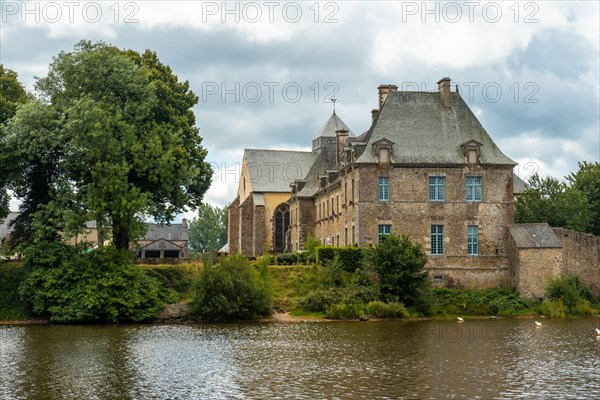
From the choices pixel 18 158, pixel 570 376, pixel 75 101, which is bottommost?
pixel 570 376

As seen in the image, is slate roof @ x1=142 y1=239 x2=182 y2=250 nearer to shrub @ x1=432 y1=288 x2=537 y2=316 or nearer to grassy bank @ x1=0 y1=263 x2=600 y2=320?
grassy bank @ x1=0 y1=263 x2=600 y2=320

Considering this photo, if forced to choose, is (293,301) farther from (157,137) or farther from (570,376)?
(570,376)

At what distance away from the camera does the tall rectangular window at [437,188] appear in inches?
1996

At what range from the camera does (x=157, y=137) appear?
44094 mm

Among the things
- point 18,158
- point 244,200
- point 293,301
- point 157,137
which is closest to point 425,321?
point 293,301

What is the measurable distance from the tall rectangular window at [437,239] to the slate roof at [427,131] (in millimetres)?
4125

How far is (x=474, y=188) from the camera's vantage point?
50969 mm

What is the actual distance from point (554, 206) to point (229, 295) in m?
25.0

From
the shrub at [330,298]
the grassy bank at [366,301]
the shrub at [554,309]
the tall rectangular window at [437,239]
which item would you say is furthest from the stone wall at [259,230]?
the shrub at [554,309]

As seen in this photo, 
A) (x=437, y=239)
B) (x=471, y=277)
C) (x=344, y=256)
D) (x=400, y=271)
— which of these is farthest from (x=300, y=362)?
(x=471, y=277)

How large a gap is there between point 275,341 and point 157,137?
1649 cm

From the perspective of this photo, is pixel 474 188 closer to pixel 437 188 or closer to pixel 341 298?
pixel 437 188

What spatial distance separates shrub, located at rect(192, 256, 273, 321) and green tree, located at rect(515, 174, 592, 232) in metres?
21.7

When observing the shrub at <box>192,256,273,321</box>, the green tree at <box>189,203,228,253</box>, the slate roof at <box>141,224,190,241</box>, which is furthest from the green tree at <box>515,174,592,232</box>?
Answer: the green tree at <box>189,203,228,253</box>
